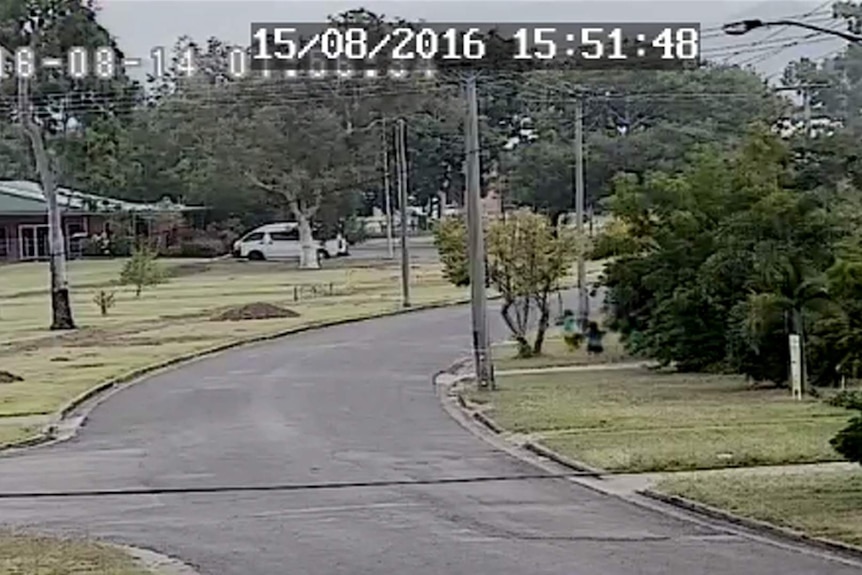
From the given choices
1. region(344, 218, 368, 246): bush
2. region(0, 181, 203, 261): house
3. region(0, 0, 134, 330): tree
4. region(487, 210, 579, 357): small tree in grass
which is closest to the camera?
region(487, 210, 579, 357): small tree in grass

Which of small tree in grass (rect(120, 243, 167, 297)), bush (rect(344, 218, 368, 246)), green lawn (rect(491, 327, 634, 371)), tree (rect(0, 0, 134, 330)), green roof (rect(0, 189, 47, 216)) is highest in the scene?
tree (rect(0, 0, 134, 330))

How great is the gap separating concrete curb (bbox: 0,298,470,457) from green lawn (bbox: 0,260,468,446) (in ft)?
1.00

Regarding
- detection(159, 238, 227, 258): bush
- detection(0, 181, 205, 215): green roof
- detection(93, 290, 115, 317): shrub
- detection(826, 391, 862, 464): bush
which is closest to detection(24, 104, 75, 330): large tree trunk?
detection(93, 290, 115, 317): shrub

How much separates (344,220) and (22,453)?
3407 inches

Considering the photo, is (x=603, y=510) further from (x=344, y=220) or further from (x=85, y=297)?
(x=344, y=220)

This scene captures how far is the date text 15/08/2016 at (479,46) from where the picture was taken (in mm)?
50062

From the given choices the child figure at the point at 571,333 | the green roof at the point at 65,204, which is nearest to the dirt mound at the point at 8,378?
the child figure at the point at 571,333

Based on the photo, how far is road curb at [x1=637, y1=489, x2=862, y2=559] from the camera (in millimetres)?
15570

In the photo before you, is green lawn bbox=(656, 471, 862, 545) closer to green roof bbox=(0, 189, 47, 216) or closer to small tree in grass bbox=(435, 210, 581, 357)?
small tree in grass bbox=(435, 210, 581, 357)

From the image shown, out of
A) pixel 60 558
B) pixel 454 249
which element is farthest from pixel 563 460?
pixel 454 249

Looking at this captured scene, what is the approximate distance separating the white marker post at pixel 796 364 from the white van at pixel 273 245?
261 ft

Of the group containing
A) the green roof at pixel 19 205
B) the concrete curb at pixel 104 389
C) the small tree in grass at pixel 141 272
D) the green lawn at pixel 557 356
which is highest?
the green roof at pixel 19 205

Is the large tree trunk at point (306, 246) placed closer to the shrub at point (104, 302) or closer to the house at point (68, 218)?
the house at point (68, 218)

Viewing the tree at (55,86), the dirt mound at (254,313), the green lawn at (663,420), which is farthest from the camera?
the dirt mound at (254,313)
